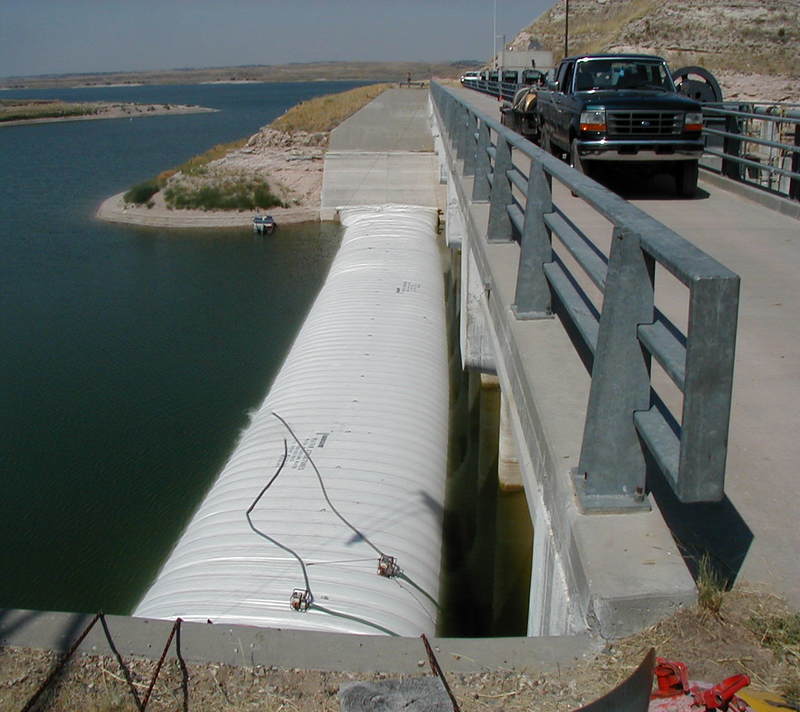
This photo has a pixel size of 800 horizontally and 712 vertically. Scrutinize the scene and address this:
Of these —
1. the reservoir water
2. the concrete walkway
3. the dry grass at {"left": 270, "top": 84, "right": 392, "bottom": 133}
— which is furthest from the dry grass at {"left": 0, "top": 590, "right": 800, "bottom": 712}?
the dry grass at {"left": 270, "top": 84, "right": 392, "bottom": 133}

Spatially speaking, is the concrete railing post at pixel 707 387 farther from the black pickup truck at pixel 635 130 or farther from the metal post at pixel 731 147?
the metal post at pixel 731 147

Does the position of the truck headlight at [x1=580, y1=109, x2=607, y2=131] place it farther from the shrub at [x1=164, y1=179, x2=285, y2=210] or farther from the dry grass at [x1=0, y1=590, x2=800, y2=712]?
the shrub at [x1=164, y1=179, x2=285, y2=210]

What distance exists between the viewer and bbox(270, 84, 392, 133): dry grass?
59938mm

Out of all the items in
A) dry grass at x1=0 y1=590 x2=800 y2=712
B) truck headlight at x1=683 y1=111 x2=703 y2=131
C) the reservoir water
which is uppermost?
truck headlight at x1=683 y1=111 x2=703 y2=131

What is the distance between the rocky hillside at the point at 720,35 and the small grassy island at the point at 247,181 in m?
29.9

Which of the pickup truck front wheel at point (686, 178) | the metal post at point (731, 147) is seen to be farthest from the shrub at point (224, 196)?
the pickup truck front wheel at point (686, 178)

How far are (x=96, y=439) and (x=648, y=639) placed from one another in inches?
635

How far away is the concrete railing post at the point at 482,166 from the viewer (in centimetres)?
1091

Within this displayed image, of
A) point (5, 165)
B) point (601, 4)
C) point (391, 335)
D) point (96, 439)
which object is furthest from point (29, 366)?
point (601, 4)

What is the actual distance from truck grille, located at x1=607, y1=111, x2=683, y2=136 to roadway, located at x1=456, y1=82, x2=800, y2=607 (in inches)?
109

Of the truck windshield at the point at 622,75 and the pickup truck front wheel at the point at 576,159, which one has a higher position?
the truck windshield at the point at 622,75

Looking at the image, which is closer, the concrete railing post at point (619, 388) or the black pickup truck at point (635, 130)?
the concrete railing post at point (619, 388)

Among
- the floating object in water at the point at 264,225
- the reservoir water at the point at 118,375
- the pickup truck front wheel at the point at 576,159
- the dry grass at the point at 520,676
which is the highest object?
the pickup truck front wheel at the point at 576,159

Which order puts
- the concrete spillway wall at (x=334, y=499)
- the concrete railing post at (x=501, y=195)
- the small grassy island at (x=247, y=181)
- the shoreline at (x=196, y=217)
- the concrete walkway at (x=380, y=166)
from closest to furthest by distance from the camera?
the concrete spillway wall at (x=334, y=499), the concrete railing post at (x=501, y=195), the shoreline at (x=196, y=217), the concrete walkway at (x=380, y=166), the small grassy island at (x=247, y=181)
